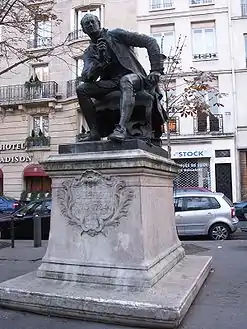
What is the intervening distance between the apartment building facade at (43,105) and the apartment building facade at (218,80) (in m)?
2.92

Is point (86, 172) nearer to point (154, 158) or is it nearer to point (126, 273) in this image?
point (154, 158)

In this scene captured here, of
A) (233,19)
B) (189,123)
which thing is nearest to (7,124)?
(189,123)

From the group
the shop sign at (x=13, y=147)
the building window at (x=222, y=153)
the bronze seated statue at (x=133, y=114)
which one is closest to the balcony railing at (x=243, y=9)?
the building window at (x=222, y=153)

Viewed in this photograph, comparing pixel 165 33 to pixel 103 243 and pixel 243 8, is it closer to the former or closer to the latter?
pixel 243 8

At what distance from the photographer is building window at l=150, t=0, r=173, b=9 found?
27344mm

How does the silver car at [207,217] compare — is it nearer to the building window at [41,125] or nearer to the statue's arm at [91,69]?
the statue's arm at [91,69]

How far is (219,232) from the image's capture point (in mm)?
13484

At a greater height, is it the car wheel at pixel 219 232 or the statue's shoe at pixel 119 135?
the statue's shoe at pixel 119 135

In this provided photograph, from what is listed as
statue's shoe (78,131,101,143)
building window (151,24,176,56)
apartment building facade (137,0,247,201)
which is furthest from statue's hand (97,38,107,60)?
building window (151,24,176,56)

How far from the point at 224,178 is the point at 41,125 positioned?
12686mm

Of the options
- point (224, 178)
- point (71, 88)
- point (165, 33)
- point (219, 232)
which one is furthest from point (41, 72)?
point (219, 232)

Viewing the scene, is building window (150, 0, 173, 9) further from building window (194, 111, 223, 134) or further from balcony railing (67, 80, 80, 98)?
building window (194, 111, 223, 134)

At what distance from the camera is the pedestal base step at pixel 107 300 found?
13.3 ft

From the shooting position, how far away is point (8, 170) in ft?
95.0
